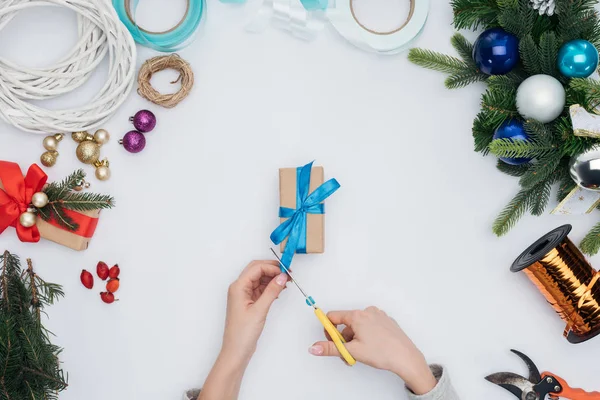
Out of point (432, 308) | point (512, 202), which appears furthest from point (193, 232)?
point (512, 202)

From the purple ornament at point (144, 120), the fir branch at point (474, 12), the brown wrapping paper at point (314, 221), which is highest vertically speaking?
the fir branch at point (474, 12)

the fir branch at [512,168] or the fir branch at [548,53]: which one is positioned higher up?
the fir branch at [548,53]

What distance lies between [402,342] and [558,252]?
44 centimetres

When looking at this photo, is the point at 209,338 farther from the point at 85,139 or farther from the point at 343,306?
the point at 85,139

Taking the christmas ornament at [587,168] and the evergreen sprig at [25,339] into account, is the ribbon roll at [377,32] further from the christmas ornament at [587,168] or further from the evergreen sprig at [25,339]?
the evergreen sprig at [25,339]

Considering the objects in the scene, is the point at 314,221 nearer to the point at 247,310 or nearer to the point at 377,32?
the point at 247,310

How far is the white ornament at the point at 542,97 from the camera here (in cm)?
126

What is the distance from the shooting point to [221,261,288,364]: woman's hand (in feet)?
4.48

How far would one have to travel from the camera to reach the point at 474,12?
138 centimetres

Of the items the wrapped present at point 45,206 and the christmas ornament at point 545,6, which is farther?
the wrapped present at point 45,206

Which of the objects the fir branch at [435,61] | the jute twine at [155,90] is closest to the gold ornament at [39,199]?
the jute twine at [155,90]

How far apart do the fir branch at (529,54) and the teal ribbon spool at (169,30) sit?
84 cm

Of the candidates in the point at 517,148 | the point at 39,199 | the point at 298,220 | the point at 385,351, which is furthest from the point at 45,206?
the point at 517,148

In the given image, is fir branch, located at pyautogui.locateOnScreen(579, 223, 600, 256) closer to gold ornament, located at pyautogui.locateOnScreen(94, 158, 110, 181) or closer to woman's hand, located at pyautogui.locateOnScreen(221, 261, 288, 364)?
woman's hand, located at pyautogui.locateOnScreen(221, 261, 288, 364)
